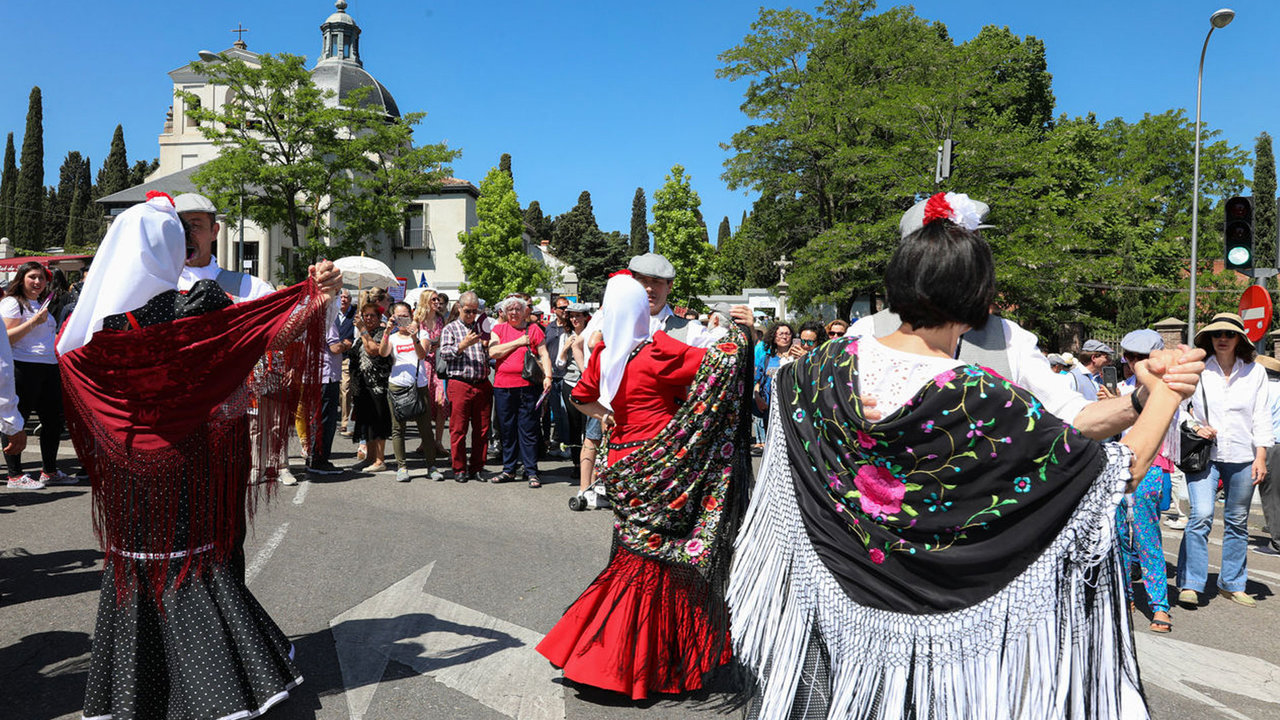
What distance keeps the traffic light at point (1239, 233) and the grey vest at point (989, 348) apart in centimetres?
1014

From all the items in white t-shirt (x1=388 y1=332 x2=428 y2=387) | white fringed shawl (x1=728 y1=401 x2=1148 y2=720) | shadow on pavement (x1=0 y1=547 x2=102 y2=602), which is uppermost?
white t-shirt (x1=388 y1=332 x2=428 y2=387)

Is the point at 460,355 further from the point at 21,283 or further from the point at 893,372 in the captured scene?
the point at 893,372

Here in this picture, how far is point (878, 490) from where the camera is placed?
237 cm

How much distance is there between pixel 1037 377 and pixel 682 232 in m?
50.5

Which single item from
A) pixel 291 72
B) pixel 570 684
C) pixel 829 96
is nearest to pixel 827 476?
pixel 570 684

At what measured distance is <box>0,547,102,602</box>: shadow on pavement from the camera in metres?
5.07

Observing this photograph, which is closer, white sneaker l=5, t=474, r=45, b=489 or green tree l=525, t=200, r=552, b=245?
white sneaker l=5, t=474, r=45, b=489

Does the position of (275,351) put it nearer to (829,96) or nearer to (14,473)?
(14,473)

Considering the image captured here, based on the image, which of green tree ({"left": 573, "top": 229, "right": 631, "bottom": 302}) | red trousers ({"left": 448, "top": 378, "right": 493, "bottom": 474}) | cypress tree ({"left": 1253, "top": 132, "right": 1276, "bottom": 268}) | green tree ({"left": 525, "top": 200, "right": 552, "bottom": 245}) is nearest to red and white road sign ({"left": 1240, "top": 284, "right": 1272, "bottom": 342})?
red trousers ({"left": 448, "top": 378, "right": 493, "bottom": 474})

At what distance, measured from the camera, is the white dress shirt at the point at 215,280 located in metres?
3.56

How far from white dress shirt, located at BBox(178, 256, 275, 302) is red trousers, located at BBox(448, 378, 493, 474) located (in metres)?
5.39

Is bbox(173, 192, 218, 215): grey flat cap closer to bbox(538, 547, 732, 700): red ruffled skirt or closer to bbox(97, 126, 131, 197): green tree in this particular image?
bbox(538, 547, 732, 700): red ruffled skirt

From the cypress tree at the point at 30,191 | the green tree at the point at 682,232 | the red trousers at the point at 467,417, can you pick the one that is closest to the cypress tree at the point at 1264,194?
the green tree at the point at 682,232

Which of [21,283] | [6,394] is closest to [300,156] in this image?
[21,283]
